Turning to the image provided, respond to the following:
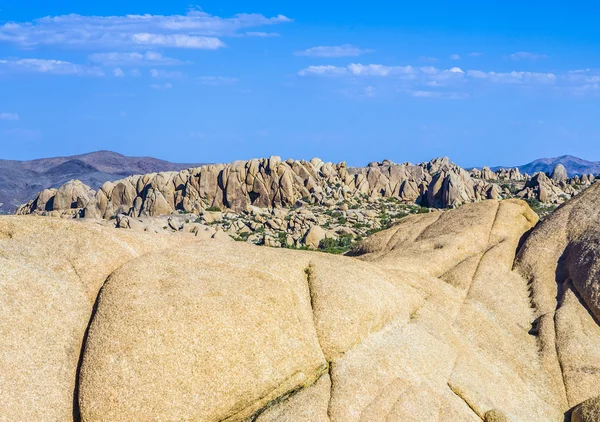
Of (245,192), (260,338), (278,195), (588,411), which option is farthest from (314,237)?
(260,338)

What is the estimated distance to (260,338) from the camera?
16.0 m

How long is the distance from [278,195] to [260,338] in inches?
3782

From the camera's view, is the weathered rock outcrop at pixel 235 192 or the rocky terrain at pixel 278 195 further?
the weathered rock outcrop at pixel 235 192

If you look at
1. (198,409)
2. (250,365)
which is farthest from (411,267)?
(198,409)

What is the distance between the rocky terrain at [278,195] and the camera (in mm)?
100562

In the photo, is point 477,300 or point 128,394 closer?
point 128,394

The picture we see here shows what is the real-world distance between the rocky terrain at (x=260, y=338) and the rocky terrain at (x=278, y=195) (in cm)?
6832

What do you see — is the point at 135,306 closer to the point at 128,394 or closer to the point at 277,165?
the point at 128,394

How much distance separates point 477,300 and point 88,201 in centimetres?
9702

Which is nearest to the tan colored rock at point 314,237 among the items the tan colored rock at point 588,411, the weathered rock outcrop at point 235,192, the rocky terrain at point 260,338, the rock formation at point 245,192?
the rock formation at point 245,192

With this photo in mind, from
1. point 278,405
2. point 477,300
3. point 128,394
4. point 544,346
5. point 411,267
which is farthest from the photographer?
point 411,267

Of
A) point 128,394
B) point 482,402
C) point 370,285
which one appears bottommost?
point 482,402

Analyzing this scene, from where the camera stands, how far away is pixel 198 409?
48.0 ft

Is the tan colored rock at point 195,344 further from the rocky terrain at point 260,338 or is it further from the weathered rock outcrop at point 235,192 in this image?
the weathered rock outcrop at point 235,192
